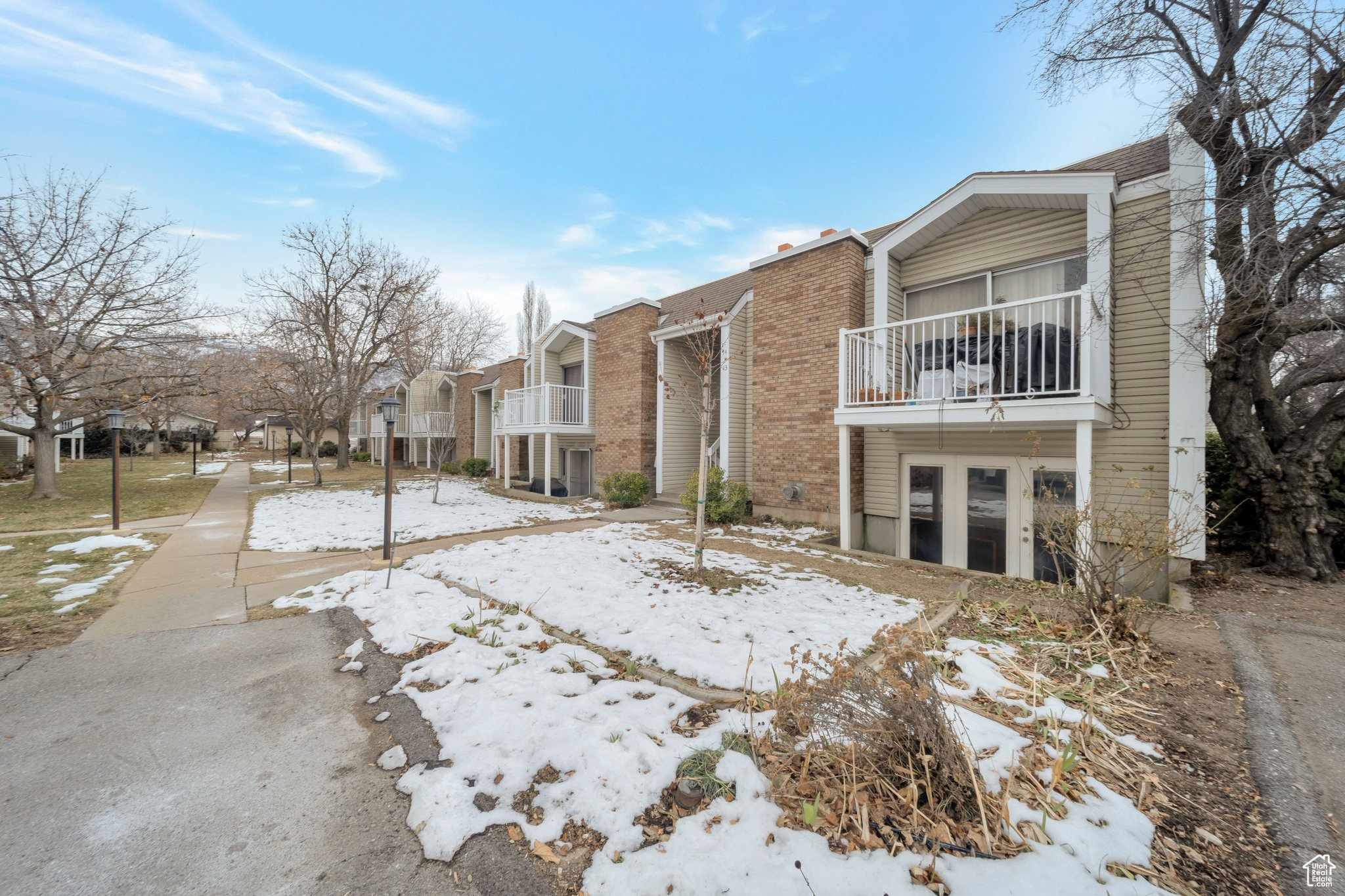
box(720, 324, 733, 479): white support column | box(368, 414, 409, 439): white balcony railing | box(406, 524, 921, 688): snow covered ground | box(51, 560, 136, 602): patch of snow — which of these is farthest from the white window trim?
box(368, 414, 409, 439): white balcony railing

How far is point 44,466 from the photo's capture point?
12.5m

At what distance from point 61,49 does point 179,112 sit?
1.55 meters

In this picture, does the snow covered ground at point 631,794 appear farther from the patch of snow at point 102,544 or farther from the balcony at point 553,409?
the balcony at point 553,409

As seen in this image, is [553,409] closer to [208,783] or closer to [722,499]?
[722,499]

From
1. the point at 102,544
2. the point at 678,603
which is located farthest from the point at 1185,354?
the point at 102,544

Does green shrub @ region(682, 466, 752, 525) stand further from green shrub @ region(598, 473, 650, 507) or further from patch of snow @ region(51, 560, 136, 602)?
patch of snow @ region(51, 560, 136, 602)

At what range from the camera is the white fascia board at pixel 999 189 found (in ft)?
21.0

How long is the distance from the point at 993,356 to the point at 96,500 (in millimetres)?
20777

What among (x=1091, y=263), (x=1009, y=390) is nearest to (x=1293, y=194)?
(x=1091, y=263)

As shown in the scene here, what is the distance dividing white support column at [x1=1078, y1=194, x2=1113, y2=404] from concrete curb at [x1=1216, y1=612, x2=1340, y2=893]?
3.70m

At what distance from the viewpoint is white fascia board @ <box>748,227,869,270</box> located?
873 cm

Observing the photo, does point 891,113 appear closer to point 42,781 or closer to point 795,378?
point 795,378

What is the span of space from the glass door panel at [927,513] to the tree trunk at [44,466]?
2048 centimetres

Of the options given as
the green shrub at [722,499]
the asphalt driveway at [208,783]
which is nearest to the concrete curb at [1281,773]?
the asphalt driveway at [208,783]
